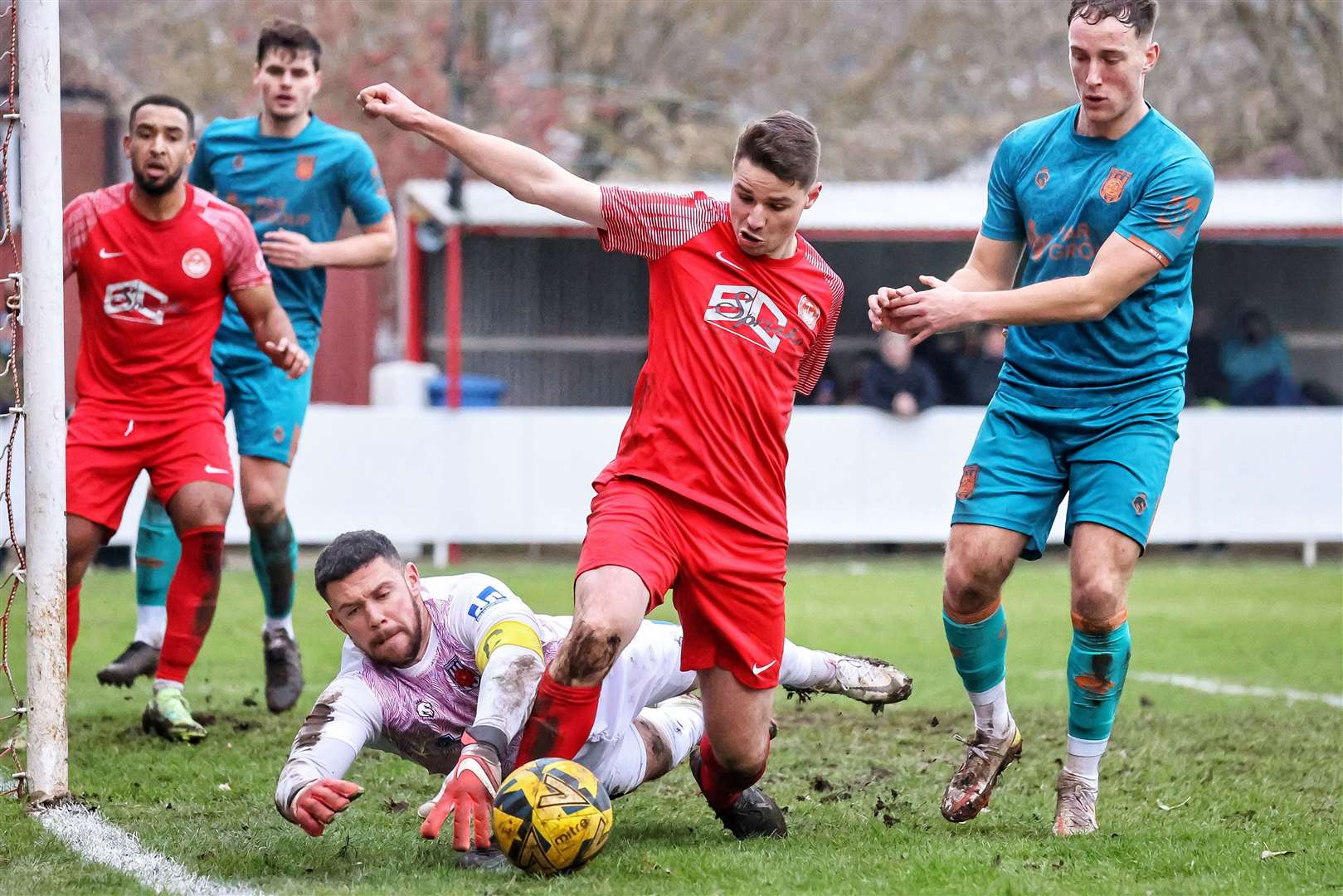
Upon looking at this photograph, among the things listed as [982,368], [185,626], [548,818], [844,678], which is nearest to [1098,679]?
[844,678]

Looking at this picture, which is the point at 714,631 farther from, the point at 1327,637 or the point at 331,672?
the point at 1327,637

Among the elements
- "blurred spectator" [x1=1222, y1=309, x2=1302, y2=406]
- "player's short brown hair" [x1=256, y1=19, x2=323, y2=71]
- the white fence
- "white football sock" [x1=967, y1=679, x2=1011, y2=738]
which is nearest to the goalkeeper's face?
"white football sock" [x1=967, y1=679, x2=1011, y2=738]

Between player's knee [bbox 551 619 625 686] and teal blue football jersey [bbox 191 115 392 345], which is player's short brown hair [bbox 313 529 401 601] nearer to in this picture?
player's knee [bbox 551 619 625 686]

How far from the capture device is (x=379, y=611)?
4.57 m

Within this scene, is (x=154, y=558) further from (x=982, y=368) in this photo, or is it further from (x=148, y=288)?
(x=982, y=368)

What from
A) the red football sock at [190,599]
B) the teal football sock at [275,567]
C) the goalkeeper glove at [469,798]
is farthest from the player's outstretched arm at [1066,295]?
the teal football sock at [275,567]

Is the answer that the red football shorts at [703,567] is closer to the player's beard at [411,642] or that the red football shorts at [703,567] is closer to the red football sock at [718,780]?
the red football sock at [718,780]

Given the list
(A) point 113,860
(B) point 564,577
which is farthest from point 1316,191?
(A) point 113,860

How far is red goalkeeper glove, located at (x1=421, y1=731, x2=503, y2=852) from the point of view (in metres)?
4.14

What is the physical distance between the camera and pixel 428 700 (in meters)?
4.75

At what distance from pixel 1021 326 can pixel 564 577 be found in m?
8.51

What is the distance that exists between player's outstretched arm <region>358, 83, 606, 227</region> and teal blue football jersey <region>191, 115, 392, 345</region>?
9.20 ft

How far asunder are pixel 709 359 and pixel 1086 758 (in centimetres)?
174

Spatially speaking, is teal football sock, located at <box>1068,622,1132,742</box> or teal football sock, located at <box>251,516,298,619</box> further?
teal football sock, located at <box>251,516,298,619</box>
